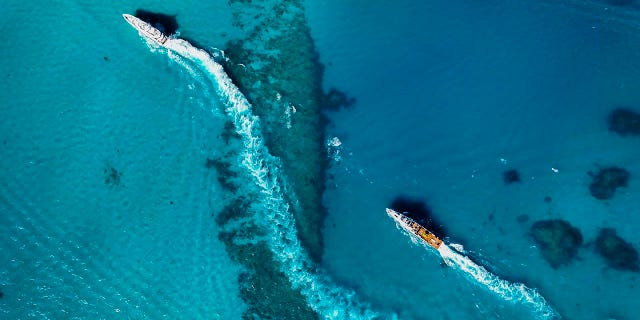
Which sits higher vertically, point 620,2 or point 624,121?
point 620,2

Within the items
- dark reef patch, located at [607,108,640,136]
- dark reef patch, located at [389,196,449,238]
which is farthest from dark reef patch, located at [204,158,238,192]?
dark reef patch, located at [607,108,640,136]

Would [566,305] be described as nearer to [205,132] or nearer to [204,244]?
[204,244]

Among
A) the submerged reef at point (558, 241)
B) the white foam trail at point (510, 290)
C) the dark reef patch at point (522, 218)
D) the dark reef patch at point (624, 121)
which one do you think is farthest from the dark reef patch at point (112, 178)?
the dark reef patch at point (624, 121)

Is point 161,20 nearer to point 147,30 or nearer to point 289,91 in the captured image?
point 147,30

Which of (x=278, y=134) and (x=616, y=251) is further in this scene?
(x=278, y=134)

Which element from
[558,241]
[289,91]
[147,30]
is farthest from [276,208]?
[558,241]

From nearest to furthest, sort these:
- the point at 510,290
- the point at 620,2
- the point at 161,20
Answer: the point at 510,290
the point at 620,2
the point at 161,20

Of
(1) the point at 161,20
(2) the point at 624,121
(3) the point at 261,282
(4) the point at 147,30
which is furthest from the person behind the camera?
(1) the point at 161,20
